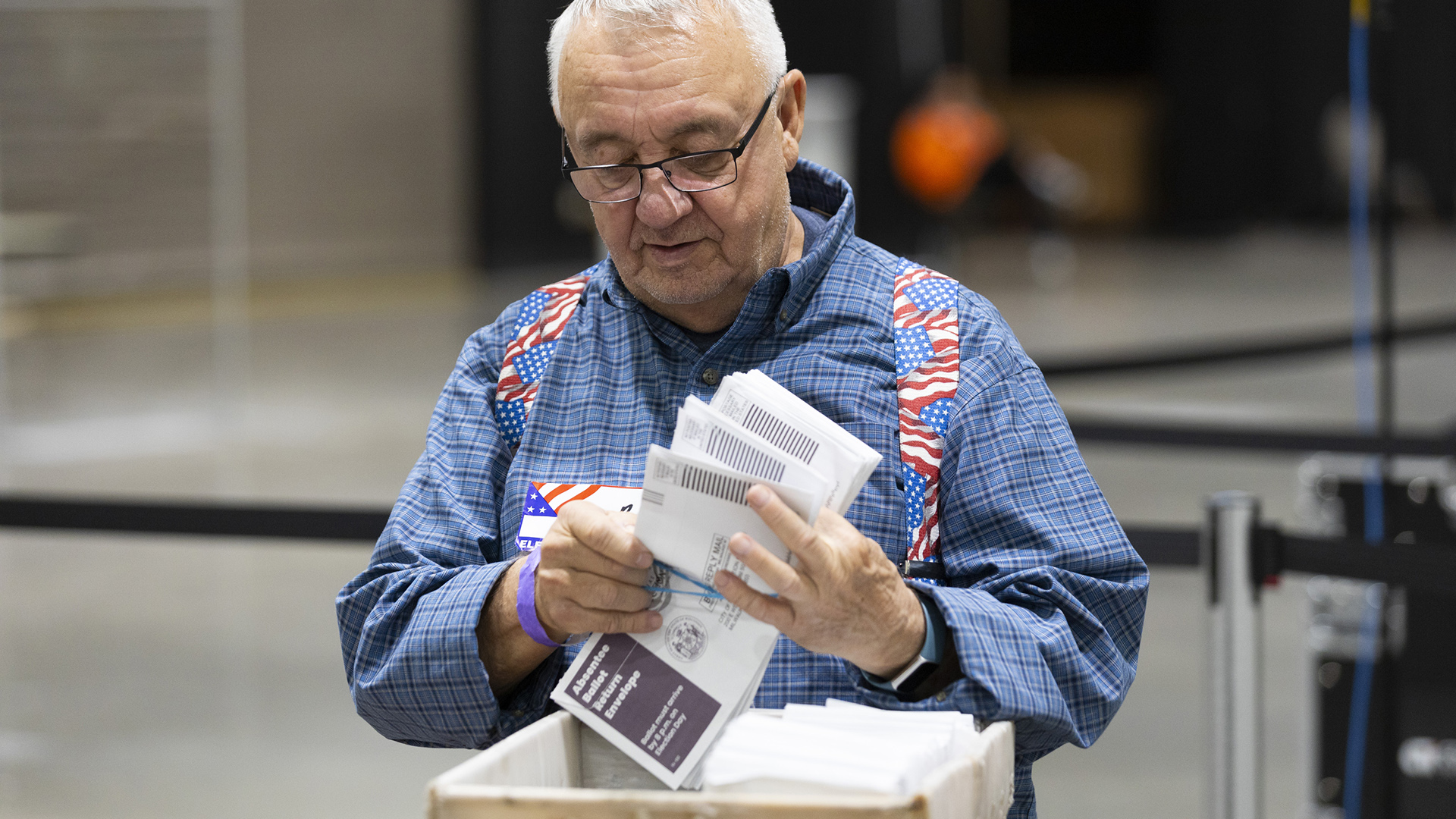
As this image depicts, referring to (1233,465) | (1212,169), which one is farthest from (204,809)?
(1212,169)

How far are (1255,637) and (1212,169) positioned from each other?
2220 centimetres

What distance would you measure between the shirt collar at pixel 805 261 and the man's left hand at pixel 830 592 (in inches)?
16.7

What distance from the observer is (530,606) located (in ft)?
5.26

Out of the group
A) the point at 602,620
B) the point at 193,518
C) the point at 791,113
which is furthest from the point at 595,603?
the point at 193,518

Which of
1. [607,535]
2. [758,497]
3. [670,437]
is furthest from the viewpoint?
[670,437]

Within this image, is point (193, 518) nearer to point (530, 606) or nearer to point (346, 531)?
point (346, 531)

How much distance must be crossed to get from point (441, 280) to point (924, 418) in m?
15.6

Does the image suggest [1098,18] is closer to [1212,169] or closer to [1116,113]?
[1116,113]

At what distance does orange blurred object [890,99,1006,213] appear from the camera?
17094 millimetres

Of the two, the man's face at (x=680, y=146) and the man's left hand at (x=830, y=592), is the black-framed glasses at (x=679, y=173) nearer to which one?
the man's face at (x=680, y=146)

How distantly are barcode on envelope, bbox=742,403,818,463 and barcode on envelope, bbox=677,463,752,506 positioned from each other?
0.22 feet

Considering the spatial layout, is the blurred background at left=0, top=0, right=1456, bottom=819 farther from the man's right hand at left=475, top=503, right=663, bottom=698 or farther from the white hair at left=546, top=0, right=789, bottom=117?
the man's right hand at left=475, top=503, right=663, bottom=698

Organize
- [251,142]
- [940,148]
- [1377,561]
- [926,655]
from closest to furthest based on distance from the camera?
[926,655] < [1377,561] < [251,142] < [940,148]

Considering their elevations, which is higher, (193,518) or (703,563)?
(703,563)
